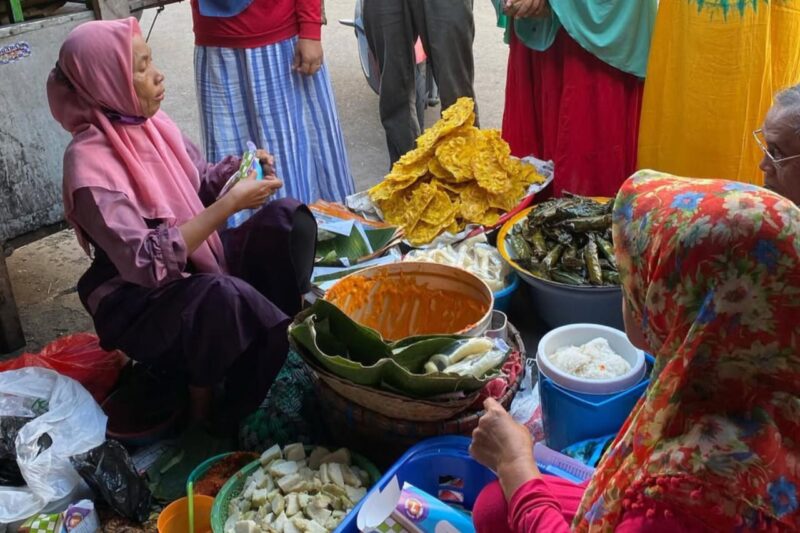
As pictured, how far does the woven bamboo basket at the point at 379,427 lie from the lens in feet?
7.13

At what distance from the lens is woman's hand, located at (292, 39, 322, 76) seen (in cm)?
342

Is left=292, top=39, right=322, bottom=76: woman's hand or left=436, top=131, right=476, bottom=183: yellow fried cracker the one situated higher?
left=292, top=39, right=322, bottom=76: woman's hand

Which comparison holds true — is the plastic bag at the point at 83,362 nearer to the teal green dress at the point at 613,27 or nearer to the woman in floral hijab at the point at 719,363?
the woman in floral hijab at the point at 719,363

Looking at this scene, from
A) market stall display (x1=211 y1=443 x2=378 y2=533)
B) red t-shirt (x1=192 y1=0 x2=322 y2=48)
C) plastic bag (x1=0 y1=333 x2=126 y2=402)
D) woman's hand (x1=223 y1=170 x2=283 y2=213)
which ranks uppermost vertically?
red t-shirt (x1=192 y1=0 x2=322 y2=48)

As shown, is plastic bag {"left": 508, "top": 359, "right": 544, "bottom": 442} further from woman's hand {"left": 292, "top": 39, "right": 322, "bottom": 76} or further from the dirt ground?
the dirt ground

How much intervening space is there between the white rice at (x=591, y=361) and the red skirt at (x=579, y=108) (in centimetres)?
136

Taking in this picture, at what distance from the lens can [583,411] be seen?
223 cm

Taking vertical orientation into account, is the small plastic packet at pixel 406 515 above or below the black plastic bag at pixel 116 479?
above

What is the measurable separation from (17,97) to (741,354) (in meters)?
3.08

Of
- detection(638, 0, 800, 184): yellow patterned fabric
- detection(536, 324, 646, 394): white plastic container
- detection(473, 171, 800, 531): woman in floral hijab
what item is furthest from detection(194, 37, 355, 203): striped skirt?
detection(473, 171, 800, 531): woman in floral hijab

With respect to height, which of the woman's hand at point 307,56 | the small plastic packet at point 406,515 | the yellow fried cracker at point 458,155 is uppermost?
the woman's hand at point 307,56

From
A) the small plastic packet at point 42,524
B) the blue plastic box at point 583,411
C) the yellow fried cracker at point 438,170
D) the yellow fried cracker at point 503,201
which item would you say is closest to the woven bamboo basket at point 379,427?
the blue plastic box at point 583,411

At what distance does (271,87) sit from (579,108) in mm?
1355

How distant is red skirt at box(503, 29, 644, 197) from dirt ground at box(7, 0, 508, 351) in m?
1.36
